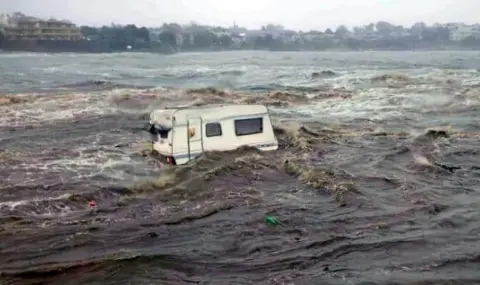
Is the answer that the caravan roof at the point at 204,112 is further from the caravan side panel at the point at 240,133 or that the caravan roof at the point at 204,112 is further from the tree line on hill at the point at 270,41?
the tree line on hill at the point at 270,41

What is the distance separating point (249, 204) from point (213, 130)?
17.8 ft

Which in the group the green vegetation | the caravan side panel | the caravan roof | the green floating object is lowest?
the green floating object

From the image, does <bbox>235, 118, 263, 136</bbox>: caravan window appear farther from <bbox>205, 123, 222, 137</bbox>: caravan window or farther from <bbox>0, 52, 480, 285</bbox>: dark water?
<bbox>0, 52, 480, 285</bbox>: dark water

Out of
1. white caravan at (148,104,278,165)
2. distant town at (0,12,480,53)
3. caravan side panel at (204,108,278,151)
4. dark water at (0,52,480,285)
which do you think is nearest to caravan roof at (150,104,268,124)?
white caravan at (148,104,278,165)

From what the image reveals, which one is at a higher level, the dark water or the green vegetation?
the green vegetation

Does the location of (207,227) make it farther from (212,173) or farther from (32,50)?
(32,50)

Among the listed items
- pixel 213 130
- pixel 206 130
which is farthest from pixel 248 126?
pixel 206 130

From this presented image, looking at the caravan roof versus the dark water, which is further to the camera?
the caravan roof

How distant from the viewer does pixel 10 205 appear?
16969 millimetres

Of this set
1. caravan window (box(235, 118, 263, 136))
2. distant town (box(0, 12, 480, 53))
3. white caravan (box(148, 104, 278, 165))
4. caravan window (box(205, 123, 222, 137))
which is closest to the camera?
white caravan (box(148, 104, 278, 165))

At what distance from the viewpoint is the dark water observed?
12.6 metres

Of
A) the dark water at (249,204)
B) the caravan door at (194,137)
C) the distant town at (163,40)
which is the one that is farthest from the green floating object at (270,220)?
the distant town at (163,40)

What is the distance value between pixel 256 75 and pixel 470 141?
1676 inches

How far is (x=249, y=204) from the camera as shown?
17.1 m
